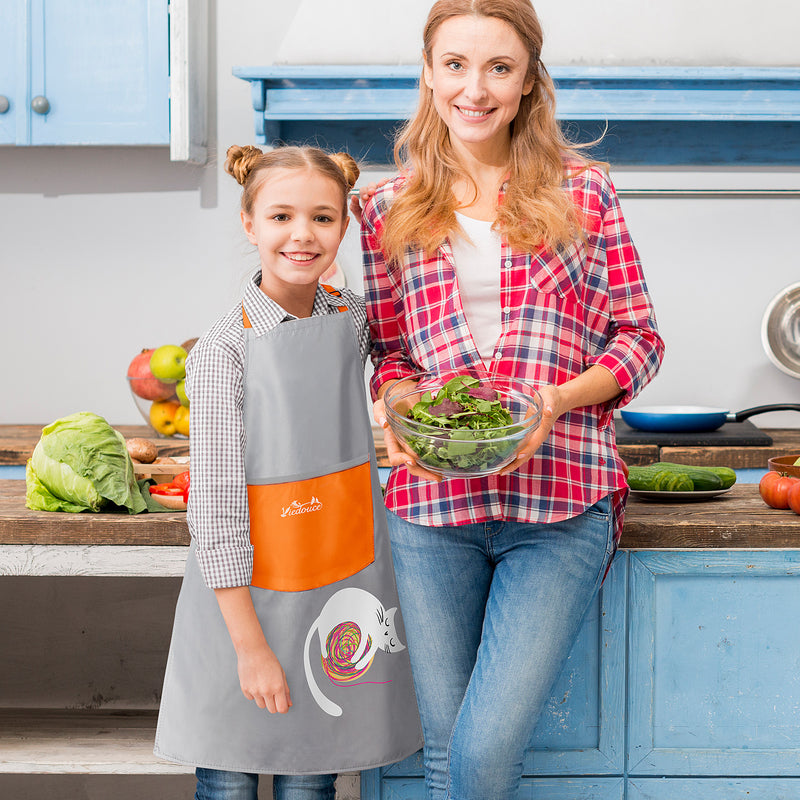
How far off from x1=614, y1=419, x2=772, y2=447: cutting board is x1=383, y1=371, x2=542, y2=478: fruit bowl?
1.27 meters

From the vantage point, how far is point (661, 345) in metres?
1.24

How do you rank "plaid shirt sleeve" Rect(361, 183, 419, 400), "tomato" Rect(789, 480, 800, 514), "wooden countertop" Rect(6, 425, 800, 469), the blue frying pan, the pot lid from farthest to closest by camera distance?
the pot lid → the blue frying pan → "wooden countertop" Rect(6, 425, 800, 469) → "tomato" Rect(789, 480, 800, 514) → "plaid shirt sleeve" Rect(361, 183, 419, 400)

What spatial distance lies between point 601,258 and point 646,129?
5.52ft

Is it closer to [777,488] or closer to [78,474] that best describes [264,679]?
[78,474]

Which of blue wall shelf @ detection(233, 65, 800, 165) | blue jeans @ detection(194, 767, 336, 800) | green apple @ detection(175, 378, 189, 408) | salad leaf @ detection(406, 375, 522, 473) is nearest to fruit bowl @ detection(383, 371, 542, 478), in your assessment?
salad leaf @ detection(406, 375, 522, 473)

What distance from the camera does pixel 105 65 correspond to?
249cm

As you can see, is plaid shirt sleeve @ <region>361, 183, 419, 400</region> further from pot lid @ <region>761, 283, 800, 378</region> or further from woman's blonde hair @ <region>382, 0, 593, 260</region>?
pot lid @ <region>761, 283, 800, 378</region>

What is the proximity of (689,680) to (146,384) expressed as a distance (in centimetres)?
161

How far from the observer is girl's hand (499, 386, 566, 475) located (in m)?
1.09

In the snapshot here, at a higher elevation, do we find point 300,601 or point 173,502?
point 173,502

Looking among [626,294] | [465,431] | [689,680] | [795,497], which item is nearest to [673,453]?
[795,497]

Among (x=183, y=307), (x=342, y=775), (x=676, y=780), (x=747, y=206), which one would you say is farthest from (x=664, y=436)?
(x=183, y=307)

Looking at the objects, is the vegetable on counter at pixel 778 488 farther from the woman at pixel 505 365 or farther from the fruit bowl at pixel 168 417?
the fruit bowl at pixel 168 417

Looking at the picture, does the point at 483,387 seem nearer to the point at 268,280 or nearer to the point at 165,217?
the point at 268,280
